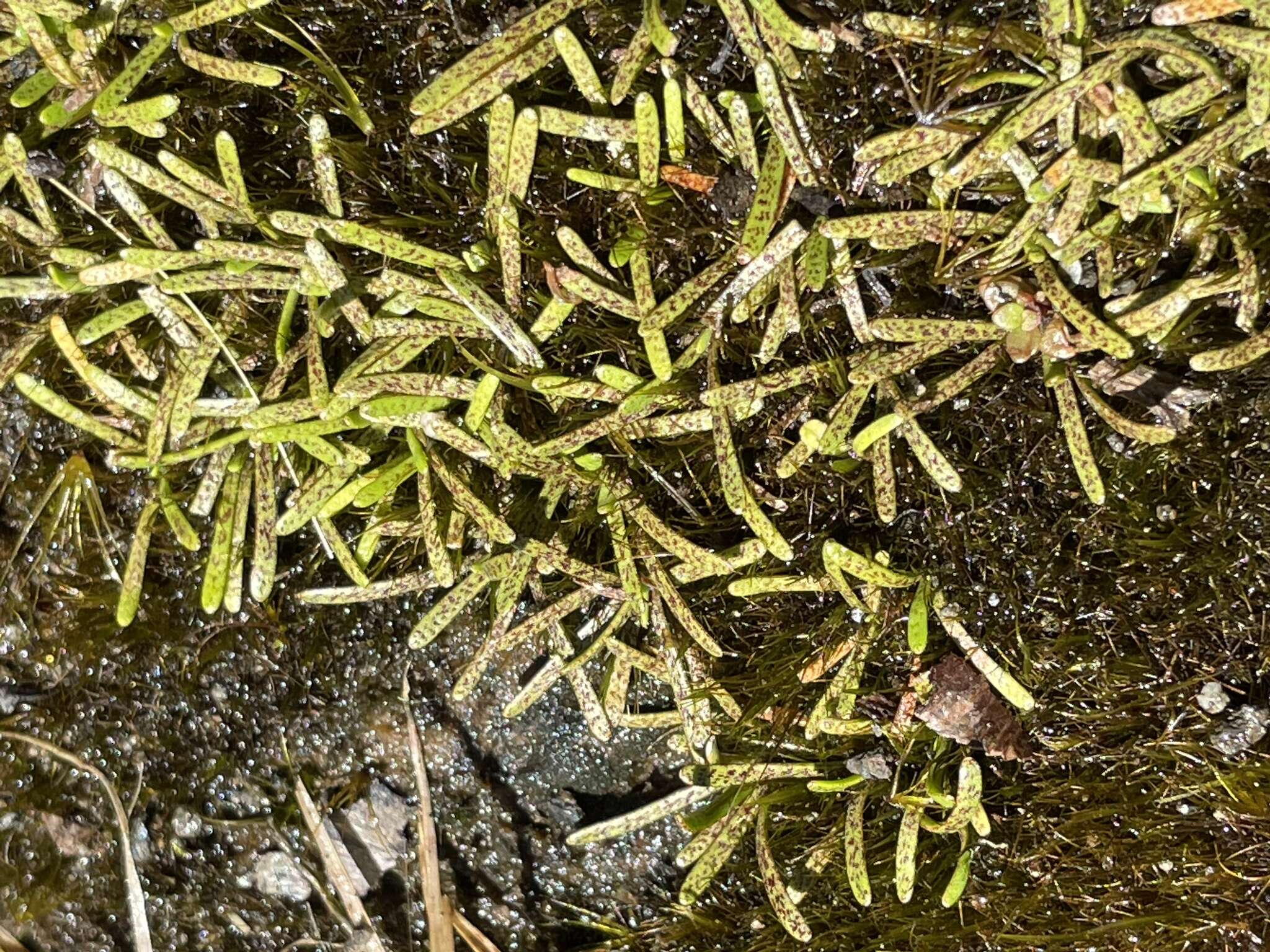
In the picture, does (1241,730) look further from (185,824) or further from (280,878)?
(185,824)

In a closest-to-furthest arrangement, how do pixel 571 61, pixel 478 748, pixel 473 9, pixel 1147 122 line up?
pixel 1147 122
pixel 571 61
pixel 473 9
pixel 478 748

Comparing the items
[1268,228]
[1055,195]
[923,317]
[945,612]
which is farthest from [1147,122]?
[945,612]

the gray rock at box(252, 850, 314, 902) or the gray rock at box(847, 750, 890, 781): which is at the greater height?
the gray rock at box(252, 850, 314, 902)

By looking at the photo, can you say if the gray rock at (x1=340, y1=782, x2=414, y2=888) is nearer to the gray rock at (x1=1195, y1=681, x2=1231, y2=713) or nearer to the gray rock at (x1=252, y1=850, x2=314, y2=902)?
the gray rock at (x1=252, y1=850, x2=314, y2=902)

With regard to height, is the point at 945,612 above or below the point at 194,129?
below

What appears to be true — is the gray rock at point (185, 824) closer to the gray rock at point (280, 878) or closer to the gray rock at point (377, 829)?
the gray rock at point (280, 878)

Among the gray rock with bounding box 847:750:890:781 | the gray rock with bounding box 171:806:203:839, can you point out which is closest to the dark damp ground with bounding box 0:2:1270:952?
the gray rock with bounding box 171:806:203:839

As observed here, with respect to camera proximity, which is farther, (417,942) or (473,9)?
(417,942)

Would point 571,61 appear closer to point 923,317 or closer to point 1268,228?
point 923,317
